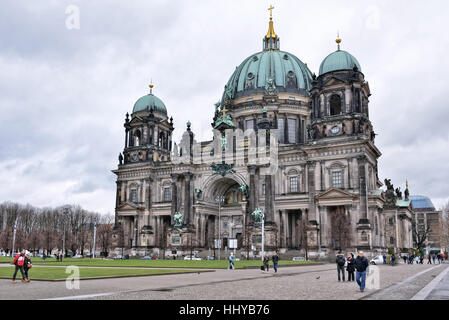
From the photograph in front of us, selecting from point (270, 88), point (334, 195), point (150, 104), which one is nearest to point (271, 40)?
point (270, 88)

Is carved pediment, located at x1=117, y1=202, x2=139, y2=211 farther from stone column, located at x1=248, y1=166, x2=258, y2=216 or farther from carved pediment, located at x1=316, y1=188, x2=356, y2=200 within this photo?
carved pediment, located at x1=316, y1=188, x2=356, y2=200

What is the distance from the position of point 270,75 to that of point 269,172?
21975 millimetres

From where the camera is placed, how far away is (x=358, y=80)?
6347cm

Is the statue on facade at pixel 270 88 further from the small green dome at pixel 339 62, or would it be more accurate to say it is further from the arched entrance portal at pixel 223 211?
the arched entrance portal at pixel 223 211

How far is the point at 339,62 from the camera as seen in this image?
215 feet

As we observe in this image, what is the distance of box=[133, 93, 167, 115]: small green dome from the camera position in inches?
3310

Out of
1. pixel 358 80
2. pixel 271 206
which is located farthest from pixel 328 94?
pixel 271 206

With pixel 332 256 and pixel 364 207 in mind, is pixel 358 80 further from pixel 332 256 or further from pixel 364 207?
pixel 332 256

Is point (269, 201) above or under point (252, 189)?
under

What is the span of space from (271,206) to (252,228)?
4.17m

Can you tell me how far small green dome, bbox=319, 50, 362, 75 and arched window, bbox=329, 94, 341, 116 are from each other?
4.02 metres

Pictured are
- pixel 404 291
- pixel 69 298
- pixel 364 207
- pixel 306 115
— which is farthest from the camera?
pixel 306 115

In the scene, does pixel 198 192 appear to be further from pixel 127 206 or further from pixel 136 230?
pixel 127 206

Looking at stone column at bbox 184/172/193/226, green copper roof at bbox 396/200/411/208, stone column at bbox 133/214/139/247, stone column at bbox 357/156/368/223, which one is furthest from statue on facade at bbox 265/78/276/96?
stone column at bbox 133/214/139/247
